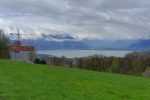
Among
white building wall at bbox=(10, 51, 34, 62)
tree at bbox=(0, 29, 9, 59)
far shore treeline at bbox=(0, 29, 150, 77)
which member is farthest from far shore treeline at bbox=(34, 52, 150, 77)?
white building wall at bbox=(10, 51, 34, 62)

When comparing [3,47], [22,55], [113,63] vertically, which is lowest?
[113,63]

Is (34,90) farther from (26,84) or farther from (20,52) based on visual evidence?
(20,52)

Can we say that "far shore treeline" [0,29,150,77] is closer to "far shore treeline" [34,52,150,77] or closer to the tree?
"far shore treeline" [34,52,150,77]

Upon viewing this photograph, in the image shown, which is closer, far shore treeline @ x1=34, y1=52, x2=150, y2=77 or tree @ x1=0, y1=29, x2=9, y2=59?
tree @ x1=0, y1=29, x2=9, y2=59

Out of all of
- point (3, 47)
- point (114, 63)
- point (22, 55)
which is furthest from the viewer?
point (114, 63)

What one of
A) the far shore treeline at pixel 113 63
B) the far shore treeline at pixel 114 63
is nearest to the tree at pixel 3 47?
the far shore treeline at pixel 113 63

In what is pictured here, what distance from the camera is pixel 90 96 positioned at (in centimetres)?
1370

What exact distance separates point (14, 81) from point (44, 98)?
449 centimetres

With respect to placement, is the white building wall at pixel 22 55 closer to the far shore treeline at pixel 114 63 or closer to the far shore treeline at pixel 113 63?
the far shore treeline at pixel 113 63

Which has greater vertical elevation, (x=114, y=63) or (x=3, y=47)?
(x=3, y=47)

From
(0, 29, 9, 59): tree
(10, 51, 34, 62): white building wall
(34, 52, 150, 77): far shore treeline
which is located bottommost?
(34, 52, 150, 77): far shore treeline

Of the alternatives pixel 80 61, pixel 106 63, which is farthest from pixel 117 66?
pixel 80 61

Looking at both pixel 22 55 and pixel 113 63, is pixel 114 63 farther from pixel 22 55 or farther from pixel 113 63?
pixel 22 55

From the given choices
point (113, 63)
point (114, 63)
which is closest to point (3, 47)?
point (113, 63)
